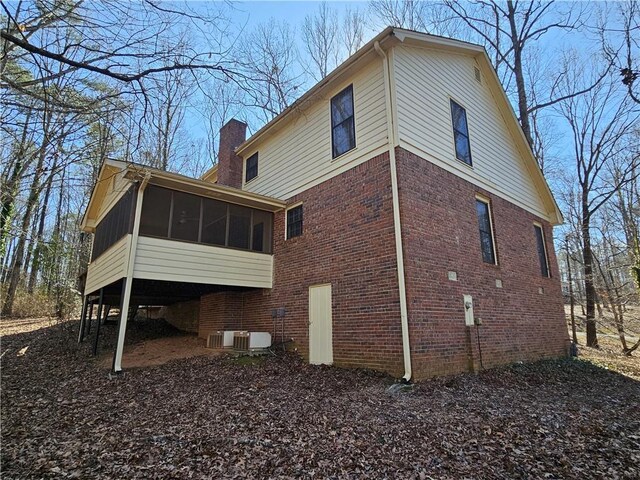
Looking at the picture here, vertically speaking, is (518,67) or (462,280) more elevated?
(518,67)

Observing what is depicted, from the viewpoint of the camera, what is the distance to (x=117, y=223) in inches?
376

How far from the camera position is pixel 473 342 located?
26.7 ft

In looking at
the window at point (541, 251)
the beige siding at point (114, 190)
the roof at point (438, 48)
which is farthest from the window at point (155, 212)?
the window at point (541, 251)

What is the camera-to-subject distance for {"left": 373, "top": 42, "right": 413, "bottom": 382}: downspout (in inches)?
261

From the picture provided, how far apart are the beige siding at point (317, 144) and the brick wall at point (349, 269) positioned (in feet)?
1.18

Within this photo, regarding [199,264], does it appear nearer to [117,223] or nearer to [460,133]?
[117,223]

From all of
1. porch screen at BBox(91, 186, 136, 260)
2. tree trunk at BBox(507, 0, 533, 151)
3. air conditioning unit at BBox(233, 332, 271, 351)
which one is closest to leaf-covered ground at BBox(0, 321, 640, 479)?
air conditioning unit at BBox(233, 332, 271, 351)

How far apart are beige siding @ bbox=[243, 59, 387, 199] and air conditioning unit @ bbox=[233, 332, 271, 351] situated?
13.0 feet

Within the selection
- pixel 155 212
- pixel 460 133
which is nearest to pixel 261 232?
pixel 155 212

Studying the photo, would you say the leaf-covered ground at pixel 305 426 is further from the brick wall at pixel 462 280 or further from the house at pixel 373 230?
the house at pixel 373 230

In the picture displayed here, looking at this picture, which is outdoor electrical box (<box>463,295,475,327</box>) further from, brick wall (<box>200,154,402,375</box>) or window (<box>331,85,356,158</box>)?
window (<box>331,85,356,158</box>)

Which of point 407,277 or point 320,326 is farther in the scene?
point 320,326

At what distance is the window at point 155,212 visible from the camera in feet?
27.4

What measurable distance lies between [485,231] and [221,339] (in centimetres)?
775
